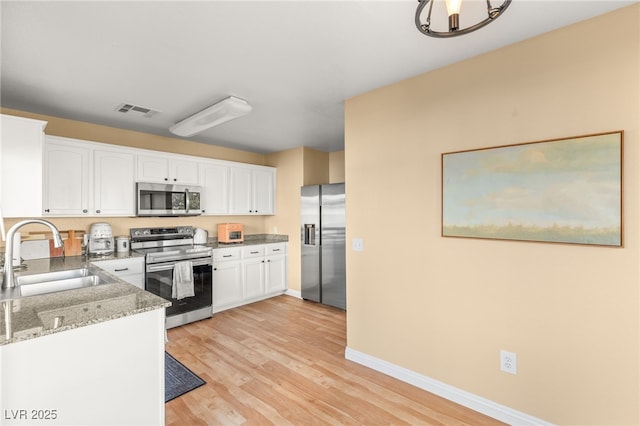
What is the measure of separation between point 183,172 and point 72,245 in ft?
Result: 4.91

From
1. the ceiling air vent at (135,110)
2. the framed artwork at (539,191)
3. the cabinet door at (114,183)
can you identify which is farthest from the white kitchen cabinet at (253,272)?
the framed artwork at (539,191)

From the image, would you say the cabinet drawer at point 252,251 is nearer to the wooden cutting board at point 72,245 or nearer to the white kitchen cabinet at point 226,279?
the white kitchen cabinet at point 226,279

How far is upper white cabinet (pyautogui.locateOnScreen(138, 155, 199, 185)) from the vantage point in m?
3.77

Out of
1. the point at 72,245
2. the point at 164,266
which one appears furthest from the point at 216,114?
the point at 72,245

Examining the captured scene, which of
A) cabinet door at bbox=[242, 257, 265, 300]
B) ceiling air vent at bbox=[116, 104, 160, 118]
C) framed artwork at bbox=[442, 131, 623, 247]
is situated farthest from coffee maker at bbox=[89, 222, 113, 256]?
framed artwork at bbox=[442, 131, 623, 247]

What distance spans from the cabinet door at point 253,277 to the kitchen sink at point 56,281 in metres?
2.22

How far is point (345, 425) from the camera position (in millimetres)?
1978

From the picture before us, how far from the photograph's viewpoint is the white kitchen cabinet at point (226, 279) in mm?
4129

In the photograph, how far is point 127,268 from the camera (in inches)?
129

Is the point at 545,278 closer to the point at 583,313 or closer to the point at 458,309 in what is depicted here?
the point at 583,313

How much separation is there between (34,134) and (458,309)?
382 cm

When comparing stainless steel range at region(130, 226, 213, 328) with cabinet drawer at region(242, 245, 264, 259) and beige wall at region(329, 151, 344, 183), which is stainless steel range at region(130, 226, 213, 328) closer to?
cabinet drawer at region(242, 245, 264, 259)

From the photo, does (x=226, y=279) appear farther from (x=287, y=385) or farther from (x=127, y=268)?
(x=287, y=385)

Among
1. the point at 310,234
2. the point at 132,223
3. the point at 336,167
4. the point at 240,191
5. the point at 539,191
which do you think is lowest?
the point at 310,234
